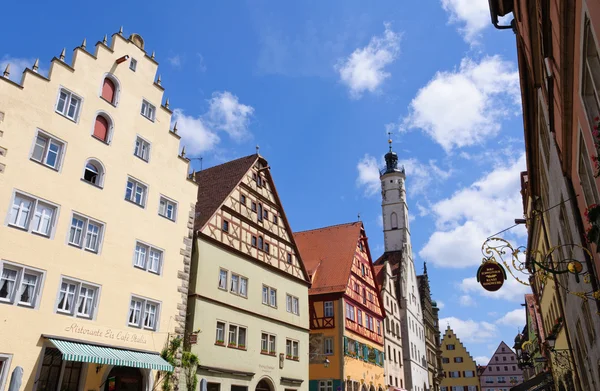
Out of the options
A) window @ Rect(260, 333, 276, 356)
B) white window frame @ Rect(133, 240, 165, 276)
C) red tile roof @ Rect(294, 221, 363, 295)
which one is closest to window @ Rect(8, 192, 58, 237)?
white window frame @ Rect(133, 240, 165, 276)

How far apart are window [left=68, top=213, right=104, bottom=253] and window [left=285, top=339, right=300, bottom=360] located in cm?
1313

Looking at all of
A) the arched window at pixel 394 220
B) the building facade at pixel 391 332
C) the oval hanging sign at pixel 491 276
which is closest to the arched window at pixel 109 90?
the oval hanging sign at pixel 491 276

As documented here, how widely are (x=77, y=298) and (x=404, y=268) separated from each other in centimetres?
4183

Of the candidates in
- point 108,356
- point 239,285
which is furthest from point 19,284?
point 239,285

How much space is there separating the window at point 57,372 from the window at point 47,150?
6.00 m

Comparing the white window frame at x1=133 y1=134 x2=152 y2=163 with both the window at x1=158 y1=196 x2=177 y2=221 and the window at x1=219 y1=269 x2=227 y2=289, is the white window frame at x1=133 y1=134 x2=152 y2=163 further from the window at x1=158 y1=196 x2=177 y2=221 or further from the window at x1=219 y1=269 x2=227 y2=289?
the window at x1=219 y1=269 x2=227 y2=289

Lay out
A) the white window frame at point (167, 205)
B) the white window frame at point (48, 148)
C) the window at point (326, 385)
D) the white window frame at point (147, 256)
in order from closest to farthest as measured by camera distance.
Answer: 1. the white window frame at point (48, 148)
2. the white window frame at point (147, 256)
3. the white window frame at point (167, 205)
4. the window at point (326, 385)

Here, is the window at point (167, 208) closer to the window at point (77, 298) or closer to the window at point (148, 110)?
the window at point (148, 110)

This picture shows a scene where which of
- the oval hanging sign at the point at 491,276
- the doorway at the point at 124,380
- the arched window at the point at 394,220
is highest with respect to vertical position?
the arched window at the point at 394,220

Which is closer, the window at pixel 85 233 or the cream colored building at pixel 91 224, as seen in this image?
the cream colored building at pixel 91 224

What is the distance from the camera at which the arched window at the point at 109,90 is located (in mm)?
19312

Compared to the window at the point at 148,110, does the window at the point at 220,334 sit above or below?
below

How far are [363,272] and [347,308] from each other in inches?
221

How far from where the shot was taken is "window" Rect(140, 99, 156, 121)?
21.1 m
